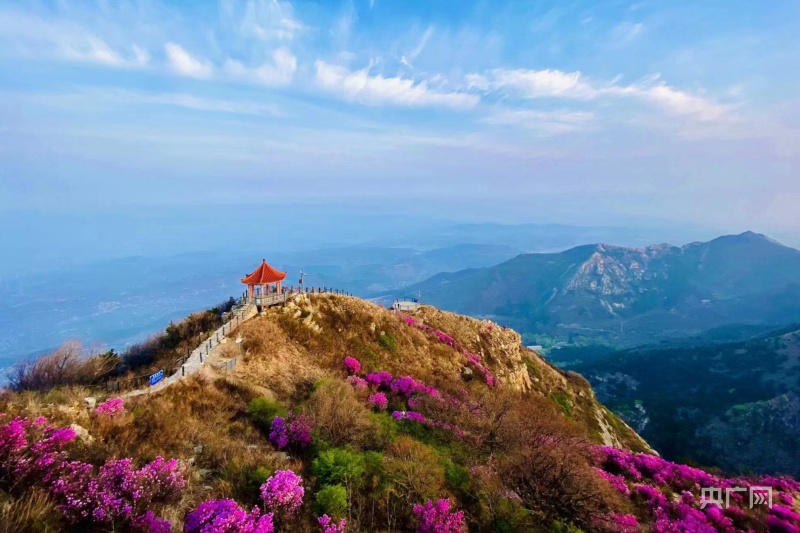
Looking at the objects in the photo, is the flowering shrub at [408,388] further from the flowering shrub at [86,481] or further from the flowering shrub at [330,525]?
the flowering shrub at [86,481]

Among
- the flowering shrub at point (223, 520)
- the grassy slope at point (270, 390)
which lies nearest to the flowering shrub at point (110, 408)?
the grassy slope at point (270, 390)

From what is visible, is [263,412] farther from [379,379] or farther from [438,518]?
[379,379]

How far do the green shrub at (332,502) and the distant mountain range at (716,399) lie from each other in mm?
54070

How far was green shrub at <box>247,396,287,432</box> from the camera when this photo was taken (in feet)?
61.6

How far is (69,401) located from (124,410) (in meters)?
1.93

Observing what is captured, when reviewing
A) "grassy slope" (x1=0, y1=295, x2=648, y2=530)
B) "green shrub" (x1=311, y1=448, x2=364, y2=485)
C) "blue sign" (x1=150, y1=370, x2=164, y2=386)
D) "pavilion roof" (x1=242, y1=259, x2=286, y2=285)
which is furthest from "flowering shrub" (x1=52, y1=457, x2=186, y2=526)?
"pavilion roof" (x1=242, y1=259, x2=286, y2=285)

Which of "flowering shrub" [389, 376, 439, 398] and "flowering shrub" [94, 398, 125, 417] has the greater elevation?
"flowering shrub" [94, 398, 125, 417]

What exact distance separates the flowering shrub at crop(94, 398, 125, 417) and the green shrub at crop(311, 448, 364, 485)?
821 centimetres

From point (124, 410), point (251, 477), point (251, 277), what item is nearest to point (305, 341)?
point (251, 277)

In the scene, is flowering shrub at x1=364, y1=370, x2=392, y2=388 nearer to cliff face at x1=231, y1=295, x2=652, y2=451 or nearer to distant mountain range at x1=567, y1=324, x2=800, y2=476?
cliff face at x1=231, y1=295, x2=652, y2=451

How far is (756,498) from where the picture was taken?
2056cm

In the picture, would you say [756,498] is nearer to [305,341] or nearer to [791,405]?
[305,341]

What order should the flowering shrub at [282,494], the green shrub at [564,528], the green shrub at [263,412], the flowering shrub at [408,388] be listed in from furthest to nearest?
1. the flowering shrub at [408,388]
2. the green shrub at [263,412]
3. the green shrub at [564,528]
4. the flowering shrub at [282,494]

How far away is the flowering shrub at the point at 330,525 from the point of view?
1074 cm
